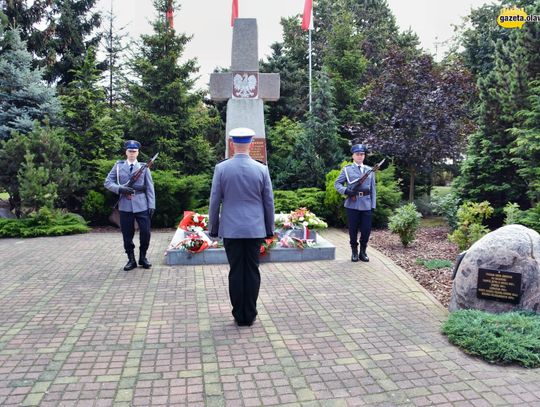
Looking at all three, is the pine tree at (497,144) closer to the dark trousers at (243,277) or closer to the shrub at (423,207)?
the shrub at (423,207)

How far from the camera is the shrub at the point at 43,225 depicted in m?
9.79

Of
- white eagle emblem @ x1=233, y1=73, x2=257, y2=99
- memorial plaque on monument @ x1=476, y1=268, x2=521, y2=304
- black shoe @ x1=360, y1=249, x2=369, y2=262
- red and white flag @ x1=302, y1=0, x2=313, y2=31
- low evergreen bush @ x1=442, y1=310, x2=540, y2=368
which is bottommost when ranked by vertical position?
low evergreen bush @ x1=442, y1=310, x2=540, y2=368

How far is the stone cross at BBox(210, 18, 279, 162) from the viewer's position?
8.69 m

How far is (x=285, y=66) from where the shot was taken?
72.1 ft

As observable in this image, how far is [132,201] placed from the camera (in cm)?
679

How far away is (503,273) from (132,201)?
4.99m

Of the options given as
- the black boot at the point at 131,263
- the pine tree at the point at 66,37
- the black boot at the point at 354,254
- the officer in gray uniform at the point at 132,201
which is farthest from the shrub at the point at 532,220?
the pine tree at the point at 66,37

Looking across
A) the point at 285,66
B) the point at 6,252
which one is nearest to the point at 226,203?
the point at 6,252

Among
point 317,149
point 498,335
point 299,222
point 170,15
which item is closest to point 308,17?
point 170,15

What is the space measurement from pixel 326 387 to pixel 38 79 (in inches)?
510

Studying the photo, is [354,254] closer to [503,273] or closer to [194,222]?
[194,222]

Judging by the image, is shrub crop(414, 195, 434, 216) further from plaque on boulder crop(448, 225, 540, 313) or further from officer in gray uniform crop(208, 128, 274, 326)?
officer in gray uniform crop(208, 128, 274, 326)

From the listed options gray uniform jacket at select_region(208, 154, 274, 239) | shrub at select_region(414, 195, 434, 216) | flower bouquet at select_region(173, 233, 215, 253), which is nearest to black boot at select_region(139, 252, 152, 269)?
flower bouquet at select_region(173, 233, 215, 253)

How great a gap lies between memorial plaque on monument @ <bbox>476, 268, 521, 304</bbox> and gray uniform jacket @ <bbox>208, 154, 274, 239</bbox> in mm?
2196
